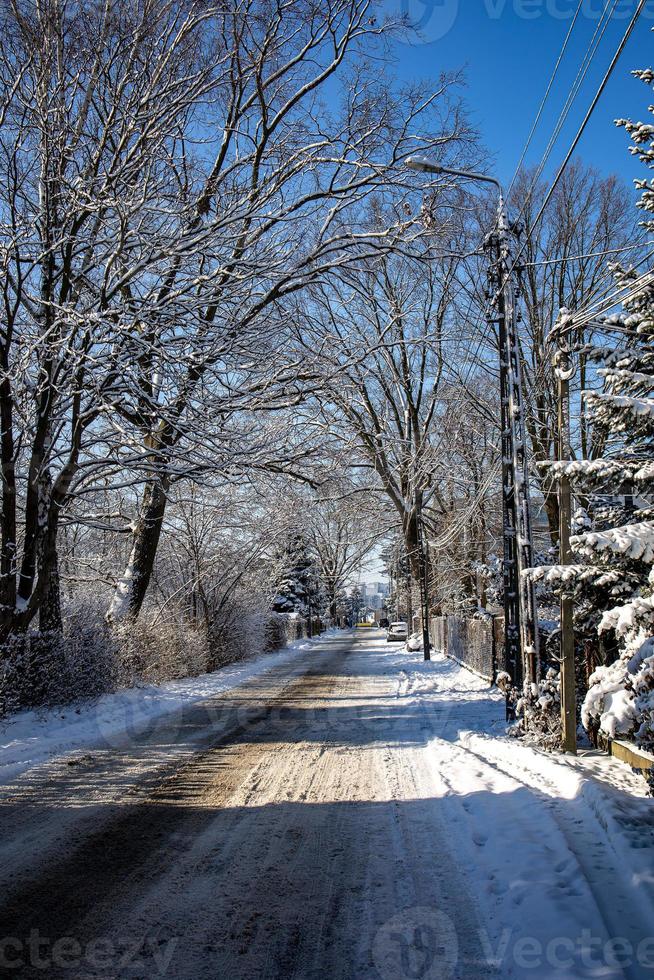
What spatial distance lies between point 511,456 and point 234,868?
748 cm

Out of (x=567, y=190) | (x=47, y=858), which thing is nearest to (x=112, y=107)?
(x=47, y=858)

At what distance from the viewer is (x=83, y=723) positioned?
1044 centimetres

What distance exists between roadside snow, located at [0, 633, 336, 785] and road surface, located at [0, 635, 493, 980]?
479 millimetres

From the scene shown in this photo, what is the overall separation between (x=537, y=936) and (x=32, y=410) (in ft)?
30.9

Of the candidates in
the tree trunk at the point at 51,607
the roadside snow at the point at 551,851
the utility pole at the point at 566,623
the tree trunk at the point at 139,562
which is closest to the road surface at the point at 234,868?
the roadside snow at the point at 551,851

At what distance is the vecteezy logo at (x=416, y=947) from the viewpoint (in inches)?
134

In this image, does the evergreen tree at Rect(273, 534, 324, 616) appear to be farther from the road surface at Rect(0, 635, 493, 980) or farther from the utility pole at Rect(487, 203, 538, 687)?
the road surface at Rect(0, 635, 493, 980)

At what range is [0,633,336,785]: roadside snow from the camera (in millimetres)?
8312

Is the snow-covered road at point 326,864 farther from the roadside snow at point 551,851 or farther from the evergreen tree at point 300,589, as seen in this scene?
the evergreen tree at point 300,589

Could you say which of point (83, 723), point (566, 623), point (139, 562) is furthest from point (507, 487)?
point (139, 562)

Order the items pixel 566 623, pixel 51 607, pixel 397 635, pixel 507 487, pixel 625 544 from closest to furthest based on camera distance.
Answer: pixel 625 544 < pixel 566 623 < pixel 507 487 < pixel 51 607 < pixel 397 635

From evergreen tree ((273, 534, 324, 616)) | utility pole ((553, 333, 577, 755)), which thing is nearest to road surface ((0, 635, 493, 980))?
utility pole ((553, 333, 577, 755))

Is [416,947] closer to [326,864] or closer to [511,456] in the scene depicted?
[326,864]

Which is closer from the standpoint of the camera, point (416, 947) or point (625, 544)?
point (416, 947)
